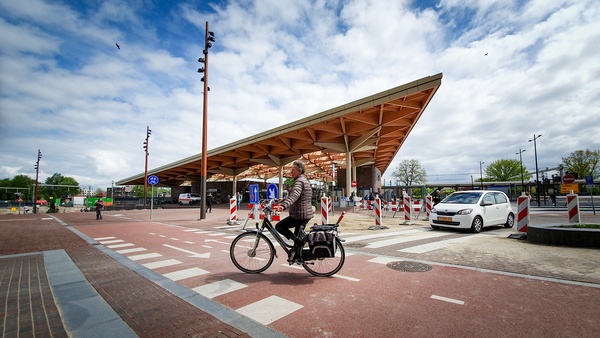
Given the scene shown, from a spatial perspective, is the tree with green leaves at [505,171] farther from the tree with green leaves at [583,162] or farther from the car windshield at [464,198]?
the car windshield at [464,198]

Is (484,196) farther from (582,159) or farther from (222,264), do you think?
(582,159)

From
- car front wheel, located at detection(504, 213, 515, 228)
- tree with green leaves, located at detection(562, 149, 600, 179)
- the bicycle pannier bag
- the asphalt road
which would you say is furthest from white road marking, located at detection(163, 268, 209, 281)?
tree with green leaves, located at detection(562, 149, 600, 179)

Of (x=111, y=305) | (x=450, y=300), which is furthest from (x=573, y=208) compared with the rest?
(x=111, y=305)

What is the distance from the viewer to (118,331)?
271 centimetres

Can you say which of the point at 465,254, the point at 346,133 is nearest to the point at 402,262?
the point at 465,254

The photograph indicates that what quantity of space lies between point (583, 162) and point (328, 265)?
7113cm

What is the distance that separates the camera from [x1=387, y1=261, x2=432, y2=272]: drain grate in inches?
190

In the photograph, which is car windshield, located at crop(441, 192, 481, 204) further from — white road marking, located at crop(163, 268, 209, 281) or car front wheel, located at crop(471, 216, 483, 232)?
white road marking, located at crop(163, 268, 209, 281)

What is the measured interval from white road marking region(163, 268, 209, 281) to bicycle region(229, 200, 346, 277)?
2.03ft

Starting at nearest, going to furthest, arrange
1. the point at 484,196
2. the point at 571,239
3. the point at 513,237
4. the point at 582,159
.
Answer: the point at 571,239 → the point at 513,237 → the point at 484,196 → the point at 582,159

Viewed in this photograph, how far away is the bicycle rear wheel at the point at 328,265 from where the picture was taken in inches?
177

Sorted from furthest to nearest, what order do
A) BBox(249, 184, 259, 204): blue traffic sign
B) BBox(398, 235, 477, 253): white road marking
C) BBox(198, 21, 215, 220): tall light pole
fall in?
BBox(198, 21, 215, 220): tall light pole < BBox(249, 184, 259, 204): blue traffic sign < BBox(398, 235, 477, 253): white road marking

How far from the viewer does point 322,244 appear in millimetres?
4336

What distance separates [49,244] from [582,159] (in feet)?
246
